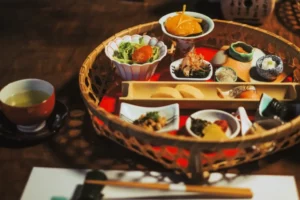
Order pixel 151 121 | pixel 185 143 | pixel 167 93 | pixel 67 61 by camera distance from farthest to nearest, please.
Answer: pixel 67 61
pixel 167 93
pixel 151 121
pixel 185 143

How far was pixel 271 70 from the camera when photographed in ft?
3.85

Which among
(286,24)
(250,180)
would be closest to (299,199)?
(250,180)

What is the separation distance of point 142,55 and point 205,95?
0.67 ft

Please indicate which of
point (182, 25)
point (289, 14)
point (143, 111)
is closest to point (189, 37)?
point (182, 25)

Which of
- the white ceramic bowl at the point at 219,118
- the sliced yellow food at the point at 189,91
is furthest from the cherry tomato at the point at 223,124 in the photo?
the sliced yellow food at the point at 189,91

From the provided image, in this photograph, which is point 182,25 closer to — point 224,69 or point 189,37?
point 189,37

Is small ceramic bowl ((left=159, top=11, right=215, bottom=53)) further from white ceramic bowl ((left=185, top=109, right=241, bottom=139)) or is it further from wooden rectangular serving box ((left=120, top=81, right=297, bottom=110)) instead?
white ceramic bowl ((left=185, top=109, right=241, bottom=139))

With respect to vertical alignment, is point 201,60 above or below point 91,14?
above

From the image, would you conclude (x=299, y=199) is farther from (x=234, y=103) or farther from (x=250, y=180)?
(x=234, y=103)

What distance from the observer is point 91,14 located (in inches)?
65.5

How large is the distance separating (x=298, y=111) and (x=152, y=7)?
0.86 m

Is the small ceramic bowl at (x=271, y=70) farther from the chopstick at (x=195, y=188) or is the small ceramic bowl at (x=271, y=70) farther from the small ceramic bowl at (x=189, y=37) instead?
the chopstick at (x=195, y=188)

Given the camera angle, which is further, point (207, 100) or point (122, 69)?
point (122, 69)

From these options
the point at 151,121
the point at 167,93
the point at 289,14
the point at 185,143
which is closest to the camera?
the point at 185,143
